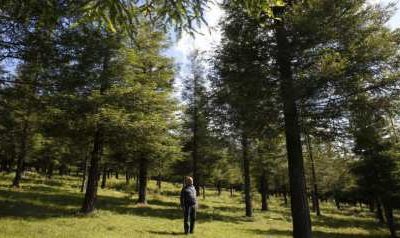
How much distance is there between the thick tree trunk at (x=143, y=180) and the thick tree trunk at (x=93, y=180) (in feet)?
25.0

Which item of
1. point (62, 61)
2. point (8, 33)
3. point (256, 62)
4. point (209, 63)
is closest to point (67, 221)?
point (62, 61)

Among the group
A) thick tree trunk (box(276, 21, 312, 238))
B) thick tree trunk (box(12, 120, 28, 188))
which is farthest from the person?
thick tree trunk (box(12, 120, 28, 188))

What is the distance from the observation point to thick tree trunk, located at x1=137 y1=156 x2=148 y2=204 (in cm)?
2477

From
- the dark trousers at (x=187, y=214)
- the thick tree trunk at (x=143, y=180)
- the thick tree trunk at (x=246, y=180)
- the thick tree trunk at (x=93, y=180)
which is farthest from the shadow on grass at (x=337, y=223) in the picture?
the thick tree trunk at (x=93, y=180)

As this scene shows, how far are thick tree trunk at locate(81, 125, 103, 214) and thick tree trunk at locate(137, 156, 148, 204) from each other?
7620 mm

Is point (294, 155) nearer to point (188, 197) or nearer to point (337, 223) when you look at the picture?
point (188, 197)

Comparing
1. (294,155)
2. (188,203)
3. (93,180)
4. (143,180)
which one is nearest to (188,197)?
(188,203)

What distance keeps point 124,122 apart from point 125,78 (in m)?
2.38

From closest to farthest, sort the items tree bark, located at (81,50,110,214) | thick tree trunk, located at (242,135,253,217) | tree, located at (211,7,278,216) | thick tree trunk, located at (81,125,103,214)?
tree, located at (211,7,278,216) → tree bark, located at (81,50,110,214) → thick tree trunk, located at (81,125,103,214) → thick tree trunk, located at (242,135,253,217)

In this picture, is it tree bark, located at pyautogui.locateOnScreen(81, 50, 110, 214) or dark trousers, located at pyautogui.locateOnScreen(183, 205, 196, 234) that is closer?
dark trousers, located at pyautogui.locateOnScreen(183, 205, 196, 234)

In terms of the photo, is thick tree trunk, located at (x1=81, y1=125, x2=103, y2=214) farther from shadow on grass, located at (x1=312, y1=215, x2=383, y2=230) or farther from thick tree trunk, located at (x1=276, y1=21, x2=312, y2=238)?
shadow on grass, located at (x1=312, y1=215, x2=383, y2=230)

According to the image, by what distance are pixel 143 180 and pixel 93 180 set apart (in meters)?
8.16

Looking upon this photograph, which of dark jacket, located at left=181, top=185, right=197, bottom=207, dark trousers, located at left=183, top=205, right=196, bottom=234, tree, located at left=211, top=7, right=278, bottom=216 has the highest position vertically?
tree, located at left=211, top=7, right=278, bottom=216

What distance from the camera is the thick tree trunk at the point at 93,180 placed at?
16766 millimetres
